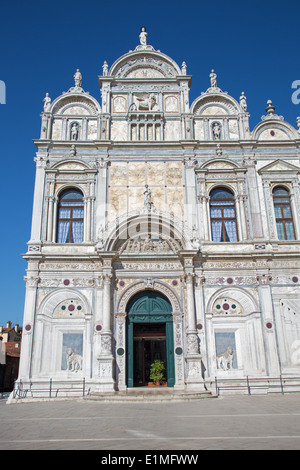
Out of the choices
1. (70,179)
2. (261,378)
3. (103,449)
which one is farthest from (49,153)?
(103,449)

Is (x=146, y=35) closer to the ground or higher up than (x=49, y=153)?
higher up

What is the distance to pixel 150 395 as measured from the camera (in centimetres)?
1418

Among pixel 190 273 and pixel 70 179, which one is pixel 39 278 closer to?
pixel 70 179

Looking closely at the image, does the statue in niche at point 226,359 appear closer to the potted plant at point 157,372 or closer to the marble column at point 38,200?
the potted plant at point 157,372

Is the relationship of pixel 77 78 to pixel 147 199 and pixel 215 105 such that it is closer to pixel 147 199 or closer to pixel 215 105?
pixel 215 105

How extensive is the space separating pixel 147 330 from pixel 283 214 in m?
8.55

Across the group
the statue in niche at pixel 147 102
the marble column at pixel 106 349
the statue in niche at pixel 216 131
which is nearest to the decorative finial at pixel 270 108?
the statue in niche at pixel 216 131

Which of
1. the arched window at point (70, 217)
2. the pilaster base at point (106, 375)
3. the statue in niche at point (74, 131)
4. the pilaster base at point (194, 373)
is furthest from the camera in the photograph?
the statue in niche at point (74, 131)

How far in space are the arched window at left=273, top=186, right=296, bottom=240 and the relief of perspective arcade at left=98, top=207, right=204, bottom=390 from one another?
450 cm

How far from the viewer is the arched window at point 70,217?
1842 cm

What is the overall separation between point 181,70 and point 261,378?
15.9 m

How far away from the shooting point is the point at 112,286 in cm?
1733

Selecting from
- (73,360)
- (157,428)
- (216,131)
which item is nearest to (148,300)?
(73,360)

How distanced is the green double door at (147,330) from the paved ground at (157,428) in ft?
16.8
